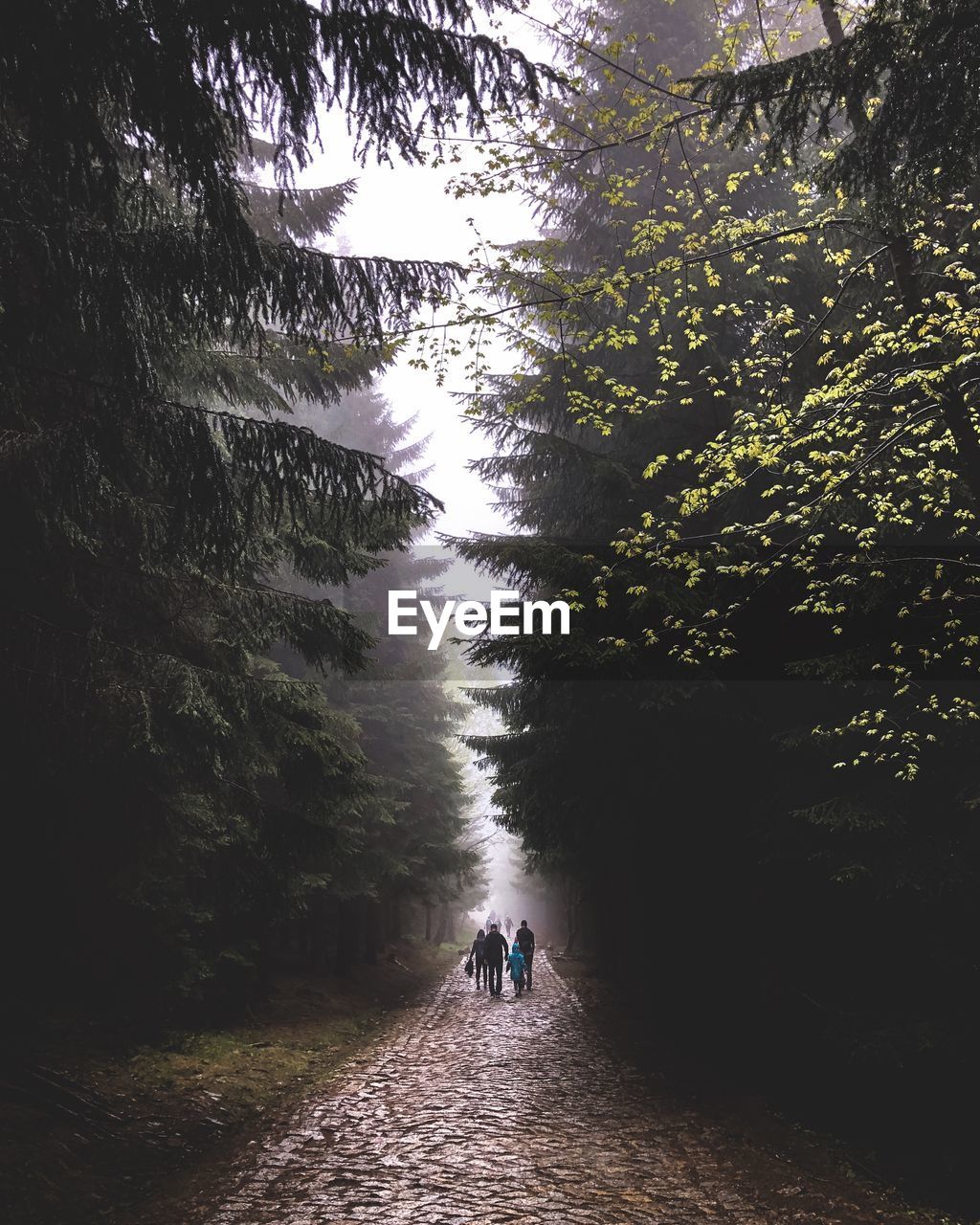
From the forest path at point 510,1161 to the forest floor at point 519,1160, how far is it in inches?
0.7

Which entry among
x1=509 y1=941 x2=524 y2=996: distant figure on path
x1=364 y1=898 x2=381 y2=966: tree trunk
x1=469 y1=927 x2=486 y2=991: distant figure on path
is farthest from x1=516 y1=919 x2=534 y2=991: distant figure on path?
x1=364 y1=898 x2=381 y2=966: tree trunk

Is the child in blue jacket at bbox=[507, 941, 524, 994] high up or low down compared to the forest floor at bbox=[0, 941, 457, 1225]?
down

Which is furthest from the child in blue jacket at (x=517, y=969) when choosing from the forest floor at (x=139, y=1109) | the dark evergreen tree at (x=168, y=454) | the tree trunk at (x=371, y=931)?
the dark evergreen tree at (x=168, y=454)

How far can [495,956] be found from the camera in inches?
636

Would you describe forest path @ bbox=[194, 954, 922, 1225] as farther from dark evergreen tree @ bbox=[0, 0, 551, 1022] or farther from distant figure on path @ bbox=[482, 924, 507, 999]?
distant figure on path @ bbox=[482, 924, 507, 999]

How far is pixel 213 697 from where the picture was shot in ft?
22.9

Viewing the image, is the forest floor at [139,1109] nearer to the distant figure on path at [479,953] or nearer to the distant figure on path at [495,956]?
the distant figure on path at [495,956]

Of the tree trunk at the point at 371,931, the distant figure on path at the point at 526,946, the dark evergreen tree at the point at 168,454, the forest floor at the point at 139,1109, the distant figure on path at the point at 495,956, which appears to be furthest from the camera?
the tree trunk at the point at 371,931

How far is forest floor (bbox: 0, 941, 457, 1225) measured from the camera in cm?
504

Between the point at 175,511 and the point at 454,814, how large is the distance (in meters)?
17.5

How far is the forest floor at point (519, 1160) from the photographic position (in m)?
5.21

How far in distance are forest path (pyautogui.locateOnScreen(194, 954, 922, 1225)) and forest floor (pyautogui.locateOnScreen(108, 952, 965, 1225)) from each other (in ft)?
0.06

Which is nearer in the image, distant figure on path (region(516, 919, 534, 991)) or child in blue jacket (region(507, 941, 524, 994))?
child in blue jacket (region(507, 941, 524, 994))

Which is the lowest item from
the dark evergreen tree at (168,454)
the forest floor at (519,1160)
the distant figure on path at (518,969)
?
the distant figure on path at (518,969)
